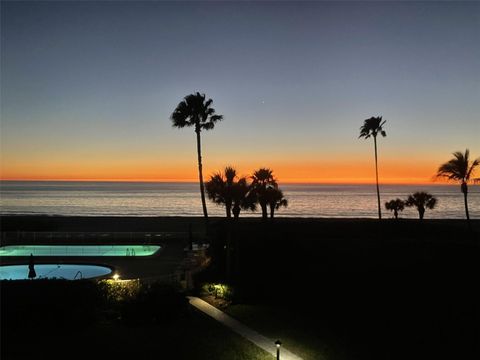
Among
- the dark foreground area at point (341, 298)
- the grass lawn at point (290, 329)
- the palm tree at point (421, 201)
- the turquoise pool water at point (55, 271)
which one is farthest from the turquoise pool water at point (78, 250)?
the palm tree at point (421, 201)

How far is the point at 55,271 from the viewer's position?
70.6 ft

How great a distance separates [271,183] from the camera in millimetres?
36906

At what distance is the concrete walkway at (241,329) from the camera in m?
11.3

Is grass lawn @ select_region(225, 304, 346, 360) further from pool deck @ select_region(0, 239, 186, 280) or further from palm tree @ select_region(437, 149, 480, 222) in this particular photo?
palm tree @ select_region(437, 149, 480, 222)

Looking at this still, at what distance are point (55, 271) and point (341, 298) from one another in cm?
1423

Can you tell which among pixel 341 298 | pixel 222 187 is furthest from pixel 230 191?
pixel 341 298

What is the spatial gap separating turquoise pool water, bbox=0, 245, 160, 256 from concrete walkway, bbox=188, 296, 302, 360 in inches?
429

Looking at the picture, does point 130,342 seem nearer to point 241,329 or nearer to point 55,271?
point 241,329

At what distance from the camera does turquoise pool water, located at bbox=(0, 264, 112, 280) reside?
20.8 metres

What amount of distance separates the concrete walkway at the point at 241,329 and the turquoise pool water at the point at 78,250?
10.9 m

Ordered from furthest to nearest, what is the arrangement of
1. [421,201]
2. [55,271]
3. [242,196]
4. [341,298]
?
1. [421,201]
2. [55,271]
3. [242,196]
4. [341,298]

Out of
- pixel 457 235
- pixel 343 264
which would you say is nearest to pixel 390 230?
pixel 457 235

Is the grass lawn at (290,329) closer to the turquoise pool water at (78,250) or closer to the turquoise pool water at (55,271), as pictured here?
the turquoise pool water at (55,271)

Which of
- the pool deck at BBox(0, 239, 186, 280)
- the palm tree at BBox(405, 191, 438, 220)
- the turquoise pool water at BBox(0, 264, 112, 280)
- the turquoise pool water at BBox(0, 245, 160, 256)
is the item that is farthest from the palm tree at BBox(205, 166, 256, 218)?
the palm tree at BBox(405, 191, 438, 220)
